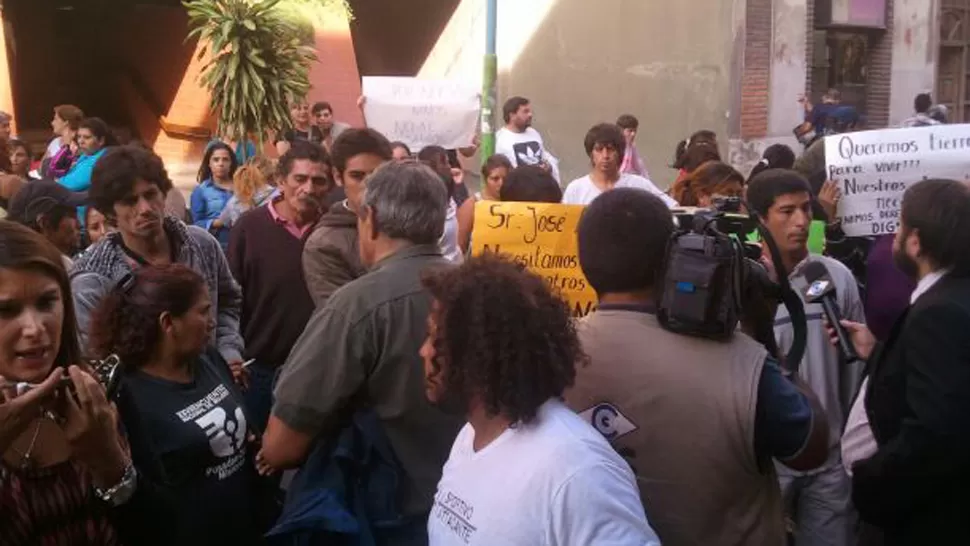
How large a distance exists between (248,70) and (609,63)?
8.66 m

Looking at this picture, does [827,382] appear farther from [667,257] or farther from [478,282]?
[478,282]

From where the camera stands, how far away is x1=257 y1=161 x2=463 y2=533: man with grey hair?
3021 millimetres

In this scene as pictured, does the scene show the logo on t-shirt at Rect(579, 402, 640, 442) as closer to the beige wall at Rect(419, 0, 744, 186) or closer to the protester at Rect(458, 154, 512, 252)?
the protester at Rect(458, 154, 512, 252)

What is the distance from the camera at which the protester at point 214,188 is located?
8.81 metres

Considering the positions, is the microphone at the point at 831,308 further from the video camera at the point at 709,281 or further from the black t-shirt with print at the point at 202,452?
the black t-shirt with print at the point at 202,452

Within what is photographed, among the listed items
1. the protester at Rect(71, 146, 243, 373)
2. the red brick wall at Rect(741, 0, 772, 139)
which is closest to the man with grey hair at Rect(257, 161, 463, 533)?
the protester at Rect(71, 146, 243, 373)

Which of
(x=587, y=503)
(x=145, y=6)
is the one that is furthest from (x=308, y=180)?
(x=145, y=6)

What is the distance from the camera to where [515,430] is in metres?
2.31

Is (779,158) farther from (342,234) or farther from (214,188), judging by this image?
(214,188)

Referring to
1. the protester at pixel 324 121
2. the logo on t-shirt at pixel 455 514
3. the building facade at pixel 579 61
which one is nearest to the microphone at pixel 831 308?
the logo on t-shirt at pixel 455 514

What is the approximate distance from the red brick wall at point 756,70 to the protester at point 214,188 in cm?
945

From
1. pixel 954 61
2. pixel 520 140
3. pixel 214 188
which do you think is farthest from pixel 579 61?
pixel 214 188

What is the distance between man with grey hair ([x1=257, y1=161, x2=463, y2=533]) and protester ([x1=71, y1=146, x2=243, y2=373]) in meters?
1.14

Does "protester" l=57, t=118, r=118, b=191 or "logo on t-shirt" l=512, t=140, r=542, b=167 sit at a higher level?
"protester" l=57, t=118, r=118, b=191
